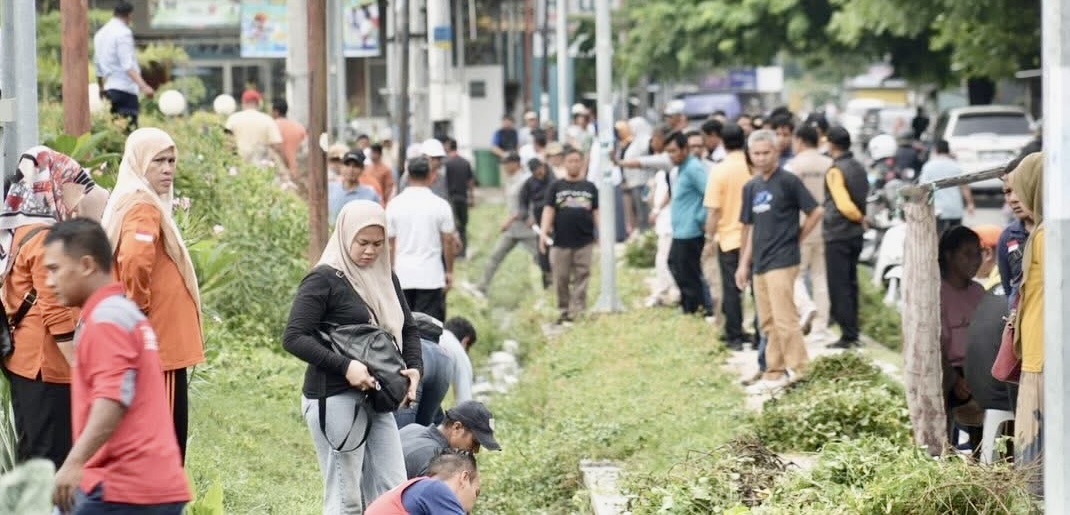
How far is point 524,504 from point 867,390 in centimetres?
208

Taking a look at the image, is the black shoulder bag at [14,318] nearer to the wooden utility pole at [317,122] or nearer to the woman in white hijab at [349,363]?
the woman in white hijab at [349,363]

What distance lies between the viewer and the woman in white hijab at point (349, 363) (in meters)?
7.57

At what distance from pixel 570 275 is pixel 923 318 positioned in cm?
891

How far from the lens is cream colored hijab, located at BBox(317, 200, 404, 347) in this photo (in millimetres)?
7570

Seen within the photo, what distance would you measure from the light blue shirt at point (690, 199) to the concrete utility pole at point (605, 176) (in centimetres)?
191

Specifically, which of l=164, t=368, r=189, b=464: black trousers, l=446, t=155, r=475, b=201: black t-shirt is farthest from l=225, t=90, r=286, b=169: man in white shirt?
l=164, t=368, r=189, b=464: black trousers

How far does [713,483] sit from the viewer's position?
7.99 m

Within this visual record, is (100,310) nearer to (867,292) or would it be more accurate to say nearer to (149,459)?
(149,459)

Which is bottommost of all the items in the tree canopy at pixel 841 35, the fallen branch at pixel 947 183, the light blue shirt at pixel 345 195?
the light blue shirt at pixel 345 195

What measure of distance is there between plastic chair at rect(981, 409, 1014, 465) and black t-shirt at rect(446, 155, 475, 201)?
47.2ft

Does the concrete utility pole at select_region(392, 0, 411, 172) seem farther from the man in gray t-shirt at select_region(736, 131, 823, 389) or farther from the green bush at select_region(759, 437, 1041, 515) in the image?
the green bush at select_region(759, 437, 1041, 515)

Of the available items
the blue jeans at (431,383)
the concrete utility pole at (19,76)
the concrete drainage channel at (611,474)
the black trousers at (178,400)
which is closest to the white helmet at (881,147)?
the concrete drainage channel at (611,474)

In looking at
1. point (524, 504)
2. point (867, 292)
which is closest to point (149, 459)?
point (524, 504)

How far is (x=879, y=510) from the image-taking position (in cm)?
691
